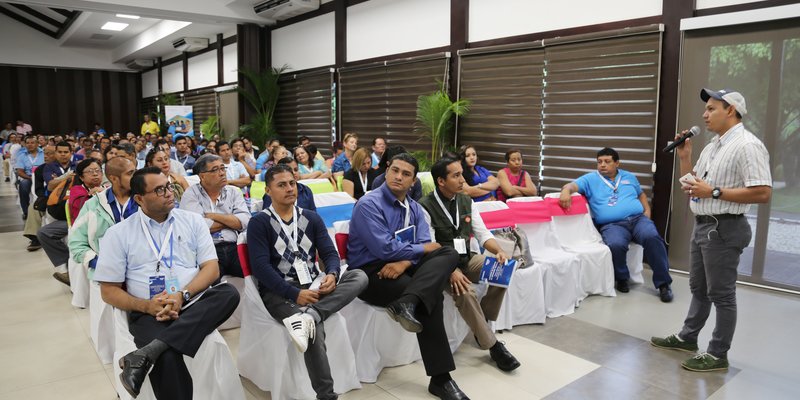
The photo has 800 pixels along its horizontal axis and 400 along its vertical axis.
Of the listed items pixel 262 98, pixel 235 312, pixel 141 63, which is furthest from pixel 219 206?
pixel 141 63

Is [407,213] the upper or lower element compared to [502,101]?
lower

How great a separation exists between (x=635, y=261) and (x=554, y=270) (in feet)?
4.13

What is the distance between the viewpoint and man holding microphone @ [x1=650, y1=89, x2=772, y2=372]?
289cm

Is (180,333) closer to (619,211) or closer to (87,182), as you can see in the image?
(87,182)

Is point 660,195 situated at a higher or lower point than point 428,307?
higher

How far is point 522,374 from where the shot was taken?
10.3 ft

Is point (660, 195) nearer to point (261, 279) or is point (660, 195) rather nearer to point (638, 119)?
point (638, 119)

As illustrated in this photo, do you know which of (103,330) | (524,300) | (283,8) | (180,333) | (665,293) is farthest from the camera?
(283,8)

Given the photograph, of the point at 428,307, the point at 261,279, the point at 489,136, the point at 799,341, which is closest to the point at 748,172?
the point at 799,341

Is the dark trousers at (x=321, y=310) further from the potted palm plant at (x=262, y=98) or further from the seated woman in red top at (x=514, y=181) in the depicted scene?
the potted palm plant at (x=262, y=98)

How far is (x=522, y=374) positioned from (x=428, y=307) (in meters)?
0.77

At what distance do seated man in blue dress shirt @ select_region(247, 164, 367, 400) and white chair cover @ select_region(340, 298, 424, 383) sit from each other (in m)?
A: 0.28

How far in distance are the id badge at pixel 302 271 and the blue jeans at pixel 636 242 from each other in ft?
10.1

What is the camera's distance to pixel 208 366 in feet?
8.22
